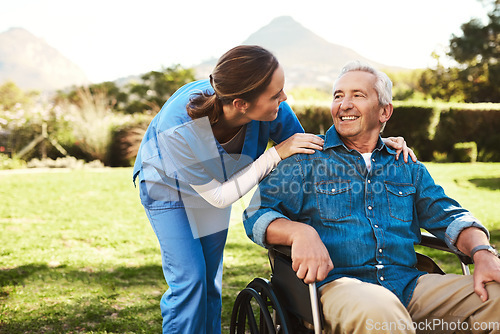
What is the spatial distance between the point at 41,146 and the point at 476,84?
1763 centimetres

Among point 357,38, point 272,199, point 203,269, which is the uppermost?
point 357,38

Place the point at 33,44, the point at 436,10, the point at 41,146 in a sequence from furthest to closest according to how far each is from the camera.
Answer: the point at 33,44 < the point at 436,10 < the point at 41,146

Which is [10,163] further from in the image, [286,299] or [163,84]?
[163,84]

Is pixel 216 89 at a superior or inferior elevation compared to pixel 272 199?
superior

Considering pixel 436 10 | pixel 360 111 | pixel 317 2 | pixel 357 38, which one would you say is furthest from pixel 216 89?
pixel 357 38

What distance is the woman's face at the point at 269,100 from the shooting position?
183cm

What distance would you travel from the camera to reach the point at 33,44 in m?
88.6

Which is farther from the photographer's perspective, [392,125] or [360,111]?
[392,125]

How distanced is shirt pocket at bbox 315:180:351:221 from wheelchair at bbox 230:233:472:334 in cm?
24

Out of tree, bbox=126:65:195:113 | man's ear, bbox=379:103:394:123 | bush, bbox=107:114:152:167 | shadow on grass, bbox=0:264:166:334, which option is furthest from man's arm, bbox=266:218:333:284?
tree, bbox=126:65:195:113

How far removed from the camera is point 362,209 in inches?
73.7

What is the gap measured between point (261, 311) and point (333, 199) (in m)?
0.49

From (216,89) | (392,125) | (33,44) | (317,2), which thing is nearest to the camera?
(216,89)

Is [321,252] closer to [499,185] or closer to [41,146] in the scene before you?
[499,185]
